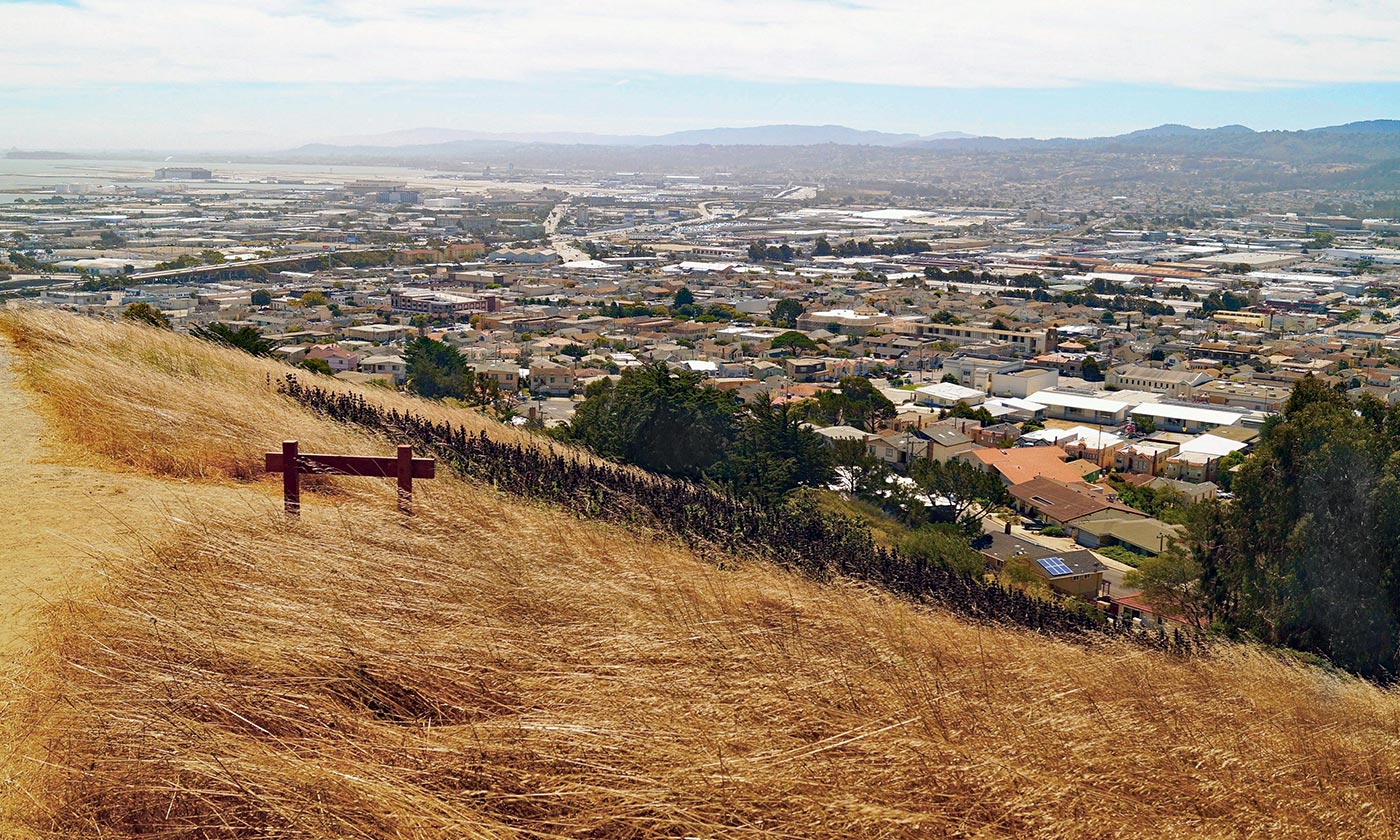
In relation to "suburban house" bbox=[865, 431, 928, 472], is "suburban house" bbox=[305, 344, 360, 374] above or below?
above

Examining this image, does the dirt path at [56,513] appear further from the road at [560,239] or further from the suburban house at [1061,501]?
the road at [560,239]

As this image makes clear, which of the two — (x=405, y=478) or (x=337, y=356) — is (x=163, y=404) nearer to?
(x=405, y=478)

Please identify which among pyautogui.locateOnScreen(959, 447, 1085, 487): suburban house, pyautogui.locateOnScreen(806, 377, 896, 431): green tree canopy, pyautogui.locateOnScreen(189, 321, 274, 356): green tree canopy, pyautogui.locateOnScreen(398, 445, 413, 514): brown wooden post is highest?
pyautogui.locateOnScreen(398, 445, 413, 514): brown wooden post

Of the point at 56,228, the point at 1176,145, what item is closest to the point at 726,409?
the point at 56,228

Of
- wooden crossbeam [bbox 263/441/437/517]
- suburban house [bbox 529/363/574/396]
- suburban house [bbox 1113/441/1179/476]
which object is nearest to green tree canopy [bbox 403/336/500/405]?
suburban house [bbox 529/363/574/396]

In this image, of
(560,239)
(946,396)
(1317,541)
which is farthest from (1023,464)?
(560,239)

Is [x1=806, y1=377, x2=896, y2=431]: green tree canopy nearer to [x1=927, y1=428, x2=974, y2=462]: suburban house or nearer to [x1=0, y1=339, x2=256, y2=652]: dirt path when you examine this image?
[x1=927, y1=428, x2=974, y2=462]: suburban house
